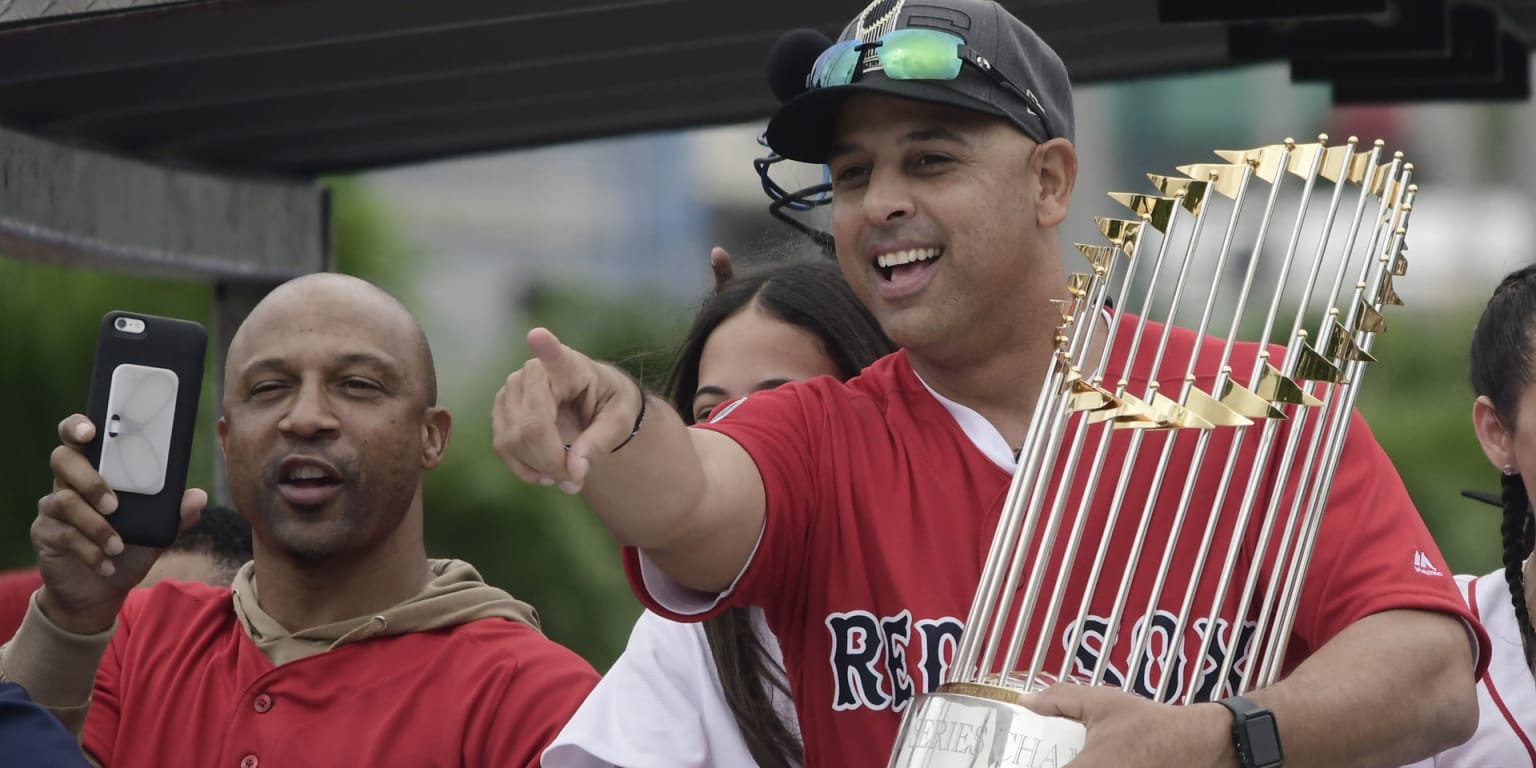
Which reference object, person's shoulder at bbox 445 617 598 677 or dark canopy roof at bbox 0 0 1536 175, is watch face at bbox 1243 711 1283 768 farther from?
dark canopy roof at bbox 0 0 1536 175

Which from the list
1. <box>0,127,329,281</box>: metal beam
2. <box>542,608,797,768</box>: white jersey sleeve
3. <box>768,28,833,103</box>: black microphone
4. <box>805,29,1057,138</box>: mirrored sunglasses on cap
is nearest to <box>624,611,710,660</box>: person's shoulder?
<box>542,608,797,768</box>: white jersey sleeve

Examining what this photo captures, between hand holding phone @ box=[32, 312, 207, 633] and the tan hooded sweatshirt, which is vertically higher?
hand holding phone @ box=[32, 312, 207, 633]

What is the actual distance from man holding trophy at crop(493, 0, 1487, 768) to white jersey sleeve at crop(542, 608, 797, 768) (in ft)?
1.14

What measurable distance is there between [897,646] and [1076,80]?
8.58ft

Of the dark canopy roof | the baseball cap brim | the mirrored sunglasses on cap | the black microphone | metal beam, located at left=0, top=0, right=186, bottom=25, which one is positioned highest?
the dark canopy roof

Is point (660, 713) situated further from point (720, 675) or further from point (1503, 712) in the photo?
point (1503, 712)

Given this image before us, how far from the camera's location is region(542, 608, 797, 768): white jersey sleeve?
2953 millimetres

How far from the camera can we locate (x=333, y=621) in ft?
10.8

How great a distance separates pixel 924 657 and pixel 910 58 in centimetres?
75

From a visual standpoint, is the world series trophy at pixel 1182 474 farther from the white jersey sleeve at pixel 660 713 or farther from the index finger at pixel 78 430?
the index finger at pixel 78 430

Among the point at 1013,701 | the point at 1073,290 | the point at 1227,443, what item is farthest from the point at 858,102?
the point at 1013,701

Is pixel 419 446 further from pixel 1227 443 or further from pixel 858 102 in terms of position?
pixel 1227 443

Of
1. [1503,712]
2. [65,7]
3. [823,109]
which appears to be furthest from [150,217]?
[1503,712]

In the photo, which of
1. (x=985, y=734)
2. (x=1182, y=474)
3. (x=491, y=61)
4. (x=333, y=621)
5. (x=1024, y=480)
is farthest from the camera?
(x=491, y=61)
